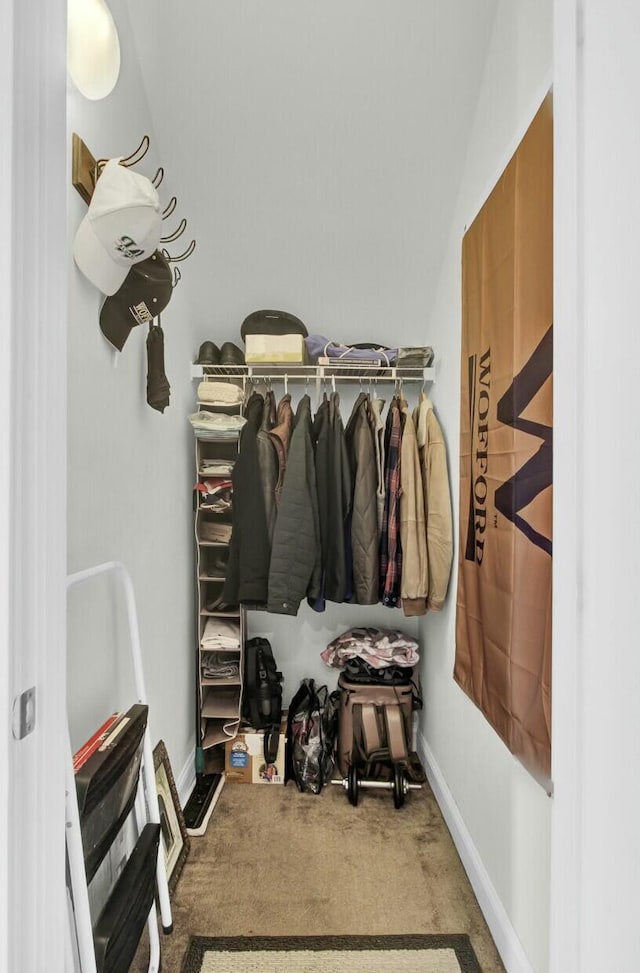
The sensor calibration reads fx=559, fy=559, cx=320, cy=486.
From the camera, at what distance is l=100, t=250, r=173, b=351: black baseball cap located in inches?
61.6

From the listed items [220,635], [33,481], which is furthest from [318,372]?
[33,481]

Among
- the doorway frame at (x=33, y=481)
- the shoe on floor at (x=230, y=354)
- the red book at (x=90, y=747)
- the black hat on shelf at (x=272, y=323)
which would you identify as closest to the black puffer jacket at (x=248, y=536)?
the shoe on floor at (x=230, y=354)

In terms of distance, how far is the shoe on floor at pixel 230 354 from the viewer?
2600 millimetres

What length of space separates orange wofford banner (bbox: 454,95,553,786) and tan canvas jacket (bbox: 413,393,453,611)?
0.39 m

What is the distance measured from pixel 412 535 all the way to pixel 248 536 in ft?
2.33

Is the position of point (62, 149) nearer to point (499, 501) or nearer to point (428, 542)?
point (499, 501)

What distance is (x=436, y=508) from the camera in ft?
7.77

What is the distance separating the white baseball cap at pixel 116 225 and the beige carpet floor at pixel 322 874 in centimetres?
190

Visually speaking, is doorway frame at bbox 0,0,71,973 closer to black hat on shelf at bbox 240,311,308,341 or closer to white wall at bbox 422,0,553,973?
white wall at bbox 422,0,553,973

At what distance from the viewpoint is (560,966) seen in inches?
29.4

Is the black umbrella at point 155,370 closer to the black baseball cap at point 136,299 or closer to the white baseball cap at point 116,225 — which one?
the black baseball cap at point 136,299

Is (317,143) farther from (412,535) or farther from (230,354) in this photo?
(412,535)

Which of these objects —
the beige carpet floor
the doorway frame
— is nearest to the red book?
the doorway frame

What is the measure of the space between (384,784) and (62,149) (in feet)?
8.37
